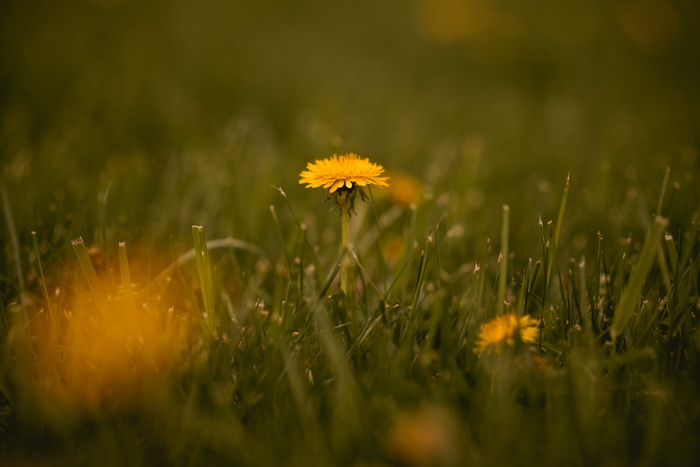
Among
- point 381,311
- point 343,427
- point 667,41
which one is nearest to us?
point 343,427

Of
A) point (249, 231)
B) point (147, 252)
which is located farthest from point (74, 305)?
point (249, 231)

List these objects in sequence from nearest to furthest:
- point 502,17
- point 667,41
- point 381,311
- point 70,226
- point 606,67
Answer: point 381,311, point 70,226, point 606,67, point 667,41, point 502,17

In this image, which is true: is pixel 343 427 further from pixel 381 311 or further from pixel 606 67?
pixel 606 67

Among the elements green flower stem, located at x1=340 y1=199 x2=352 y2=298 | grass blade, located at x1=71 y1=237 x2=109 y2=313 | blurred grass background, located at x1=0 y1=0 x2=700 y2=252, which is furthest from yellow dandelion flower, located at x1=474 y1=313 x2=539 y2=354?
grass blade, located at x1=71 y1=237 x2=109 y2=313

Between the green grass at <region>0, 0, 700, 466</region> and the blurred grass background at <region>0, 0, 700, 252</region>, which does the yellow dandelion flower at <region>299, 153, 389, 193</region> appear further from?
the blurred grass background at <region>0, 0, 700, 252</region>

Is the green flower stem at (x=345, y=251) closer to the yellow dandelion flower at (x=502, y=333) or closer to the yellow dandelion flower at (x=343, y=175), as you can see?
the yellow dandelion flower at (x=343, y=175)

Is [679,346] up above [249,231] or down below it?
below

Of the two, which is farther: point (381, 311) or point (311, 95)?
point (311, 95)
